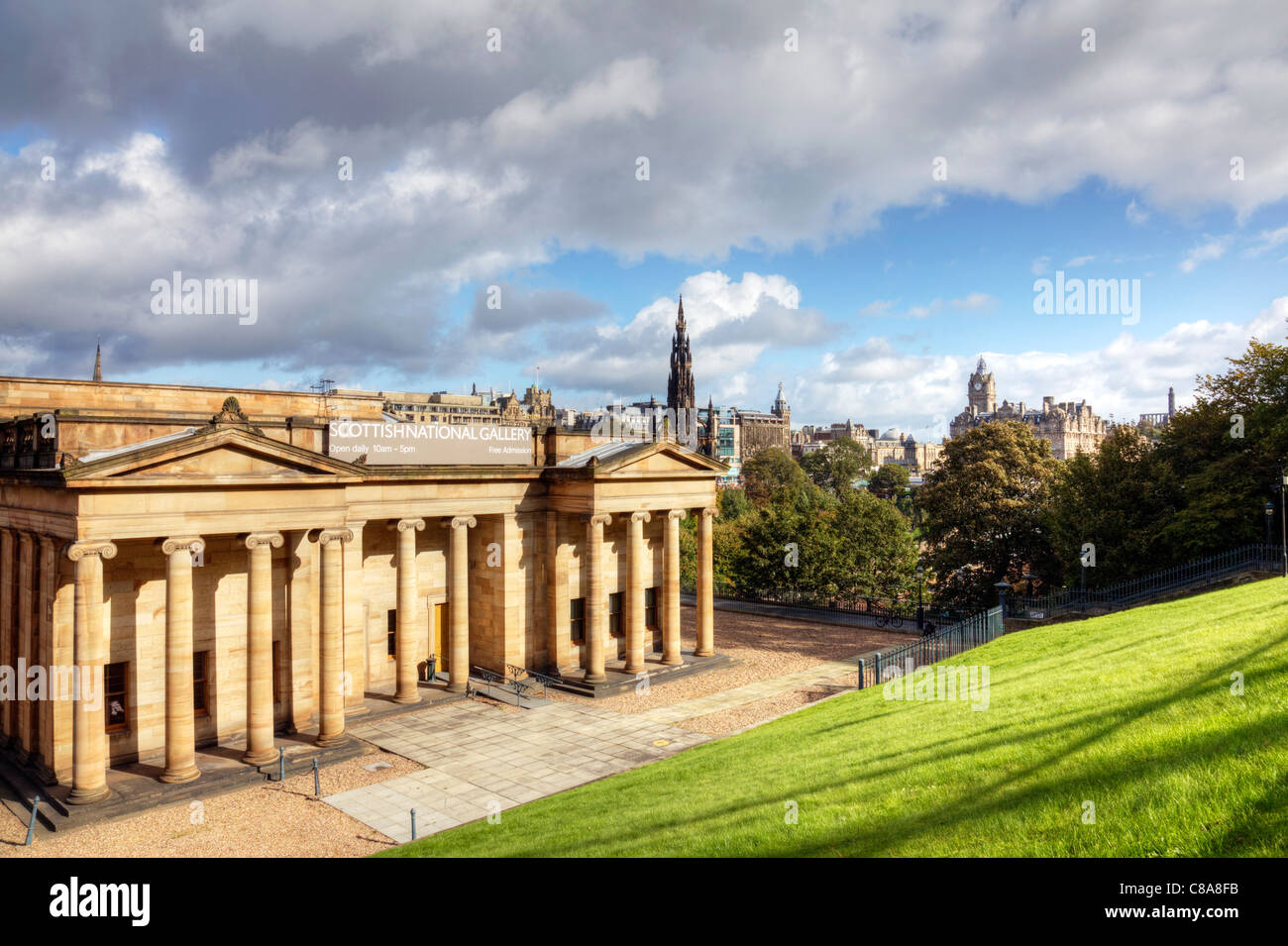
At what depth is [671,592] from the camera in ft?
118

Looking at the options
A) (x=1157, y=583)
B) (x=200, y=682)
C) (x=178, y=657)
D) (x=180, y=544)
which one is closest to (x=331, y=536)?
(x=180, y=544)

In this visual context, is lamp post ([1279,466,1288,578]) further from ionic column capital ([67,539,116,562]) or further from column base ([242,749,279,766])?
ionic column capital ([67,539,116,562])

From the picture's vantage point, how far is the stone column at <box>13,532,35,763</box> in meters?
23.3

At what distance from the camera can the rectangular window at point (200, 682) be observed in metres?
25.0

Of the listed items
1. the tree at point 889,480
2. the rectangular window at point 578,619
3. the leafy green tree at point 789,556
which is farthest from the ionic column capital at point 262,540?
the tree at point 889,480

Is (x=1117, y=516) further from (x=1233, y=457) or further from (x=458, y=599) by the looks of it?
(x=458, y=599)

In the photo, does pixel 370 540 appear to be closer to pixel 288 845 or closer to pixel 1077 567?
pixel 288 845

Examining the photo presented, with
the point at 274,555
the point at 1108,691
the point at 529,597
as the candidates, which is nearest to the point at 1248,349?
the point at 1108,691

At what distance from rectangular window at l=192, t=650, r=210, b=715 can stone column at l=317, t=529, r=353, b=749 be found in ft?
11.4

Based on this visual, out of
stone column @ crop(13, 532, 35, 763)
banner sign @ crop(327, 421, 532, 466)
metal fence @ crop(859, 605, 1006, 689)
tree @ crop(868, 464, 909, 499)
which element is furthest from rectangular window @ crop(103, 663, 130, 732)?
tree @ crop(868, 464, 909, 499)

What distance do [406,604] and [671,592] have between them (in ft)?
40.0

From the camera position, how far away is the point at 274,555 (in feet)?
85.6

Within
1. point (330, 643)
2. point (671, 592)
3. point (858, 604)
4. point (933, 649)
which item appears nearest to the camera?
point (330, 643)

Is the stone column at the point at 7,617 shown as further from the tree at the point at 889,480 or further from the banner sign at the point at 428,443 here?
the tree at the point at 889,480
